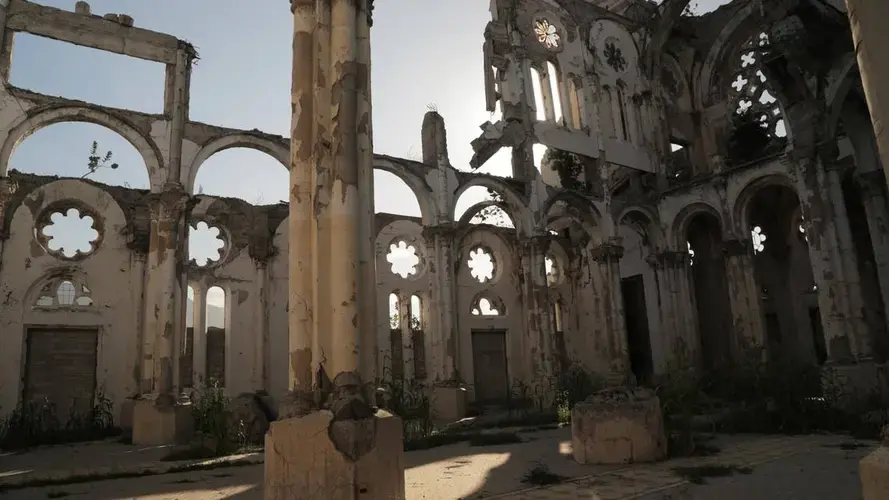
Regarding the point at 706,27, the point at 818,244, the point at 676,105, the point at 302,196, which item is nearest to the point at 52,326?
the point at 302,196

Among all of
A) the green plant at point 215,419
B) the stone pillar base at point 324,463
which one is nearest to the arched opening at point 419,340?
the green plant at point 215,419

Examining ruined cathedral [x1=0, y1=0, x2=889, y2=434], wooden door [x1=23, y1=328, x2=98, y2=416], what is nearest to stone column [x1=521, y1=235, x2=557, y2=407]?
ruined cathedral [x1=0, y1=0, x2=889, y2=434]

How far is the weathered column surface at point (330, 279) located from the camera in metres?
4.29

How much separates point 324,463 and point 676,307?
17105 millimetres

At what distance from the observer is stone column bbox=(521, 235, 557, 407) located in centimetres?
1691

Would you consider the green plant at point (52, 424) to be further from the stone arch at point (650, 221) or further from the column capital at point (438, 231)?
the stone arch at point (650, 221)

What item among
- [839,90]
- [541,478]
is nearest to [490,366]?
[839,90]

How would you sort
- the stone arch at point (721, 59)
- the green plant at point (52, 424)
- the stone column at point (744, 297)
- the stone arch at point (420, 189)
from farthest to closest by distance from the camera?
1. the stone arch at point (721, 59)
2. the stone column at point (744, 297)
3. the stone arch at point (420, 189)
4. the green plant at point (52, 424)

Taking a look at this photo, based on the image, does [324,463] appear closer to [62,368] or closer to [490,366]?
[62,368]

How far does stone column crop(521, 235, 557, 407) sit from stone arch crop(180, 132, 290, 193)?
297 inches

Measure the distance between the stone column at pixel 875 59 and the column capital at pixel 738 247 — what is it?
53.4 feet

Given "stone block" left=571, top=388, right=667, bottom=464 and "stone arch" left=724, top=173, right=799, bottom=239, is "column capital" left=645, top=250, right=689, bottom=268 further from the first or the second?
"stone block" left=571, top=388, right=667, bottom=464

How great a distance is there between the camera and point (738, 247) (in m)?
17.6

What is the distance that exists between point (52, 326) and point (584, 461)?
14117mm
